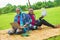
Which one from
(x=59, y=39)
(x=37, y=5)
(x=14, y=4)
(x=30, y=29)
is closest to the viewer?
(x=59, y=39)

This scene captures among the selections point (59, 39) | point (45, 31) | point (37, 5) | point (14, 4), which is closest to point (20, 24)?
point (45, 31)

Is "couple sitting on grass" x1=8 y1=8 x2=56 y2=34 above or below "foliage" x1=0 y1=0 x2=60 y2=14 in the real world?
above

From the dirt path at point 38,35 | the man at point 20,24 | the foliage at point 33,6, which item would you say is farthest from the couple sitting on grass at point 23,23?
the foliage at point 33,6

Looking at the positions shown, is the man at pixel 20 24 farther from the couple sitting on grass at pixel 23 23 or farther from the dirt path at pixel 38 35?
the dirt path at pixel 38 35

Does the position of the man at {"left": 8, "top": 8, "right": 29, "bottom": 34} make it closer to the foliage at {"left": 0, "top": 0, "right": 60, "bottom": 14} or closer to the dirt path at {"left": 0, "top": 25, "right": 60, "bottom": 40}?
the dirt path at {"left": 0, "top": 25, "right": 60, "bottom": 40}

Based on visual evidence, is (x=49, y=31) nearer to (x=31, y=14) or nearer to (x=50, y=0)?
(x=31, y=14)

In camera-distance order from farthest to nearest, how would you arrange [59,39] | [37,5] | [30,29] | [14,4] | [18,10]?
[37,5] < [14,4] < [30,29] < [18,10] < [59,39]

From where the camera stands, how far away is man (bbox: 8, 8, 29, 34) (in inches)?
376

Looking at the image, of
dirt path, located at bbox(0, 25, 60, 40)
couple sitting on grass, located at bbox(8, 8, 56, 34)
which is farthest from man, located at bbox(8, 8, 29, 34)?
dirt path, located at bbox(0, 25, 60, 40)

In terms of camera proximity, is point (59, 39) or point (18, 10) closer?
point (59, 39)

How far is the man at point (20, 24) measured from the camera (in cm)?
956

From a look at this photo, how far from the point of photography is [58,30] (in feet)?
33.0

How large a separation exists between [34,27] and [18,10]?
46.5 inches

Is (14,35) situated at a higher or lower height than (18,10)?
lower
